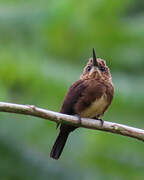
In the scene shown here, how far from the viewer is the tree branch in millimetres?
4965

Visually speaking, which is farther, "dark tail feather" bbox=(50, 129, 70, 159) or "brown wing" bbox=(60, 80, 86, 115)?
"brown wing" bbox=(60, 80, 86, 115)

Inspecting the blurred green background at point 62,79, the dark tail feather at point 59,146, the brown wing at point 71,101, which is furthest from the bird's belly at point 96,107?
the blurred green background at point 62,79

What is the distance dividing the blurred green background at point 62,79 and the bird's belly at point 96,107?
1.50 metres

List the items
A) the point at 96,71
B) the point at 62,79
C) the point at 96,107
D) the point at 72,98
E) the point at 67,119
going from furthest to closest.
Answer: the point at 62,79 → the point at 96,71 → the point at 72,98 → the point at 96,107 → the point at 67,119

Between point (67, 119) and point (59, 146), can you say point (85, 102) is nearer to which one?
point (59, 146)

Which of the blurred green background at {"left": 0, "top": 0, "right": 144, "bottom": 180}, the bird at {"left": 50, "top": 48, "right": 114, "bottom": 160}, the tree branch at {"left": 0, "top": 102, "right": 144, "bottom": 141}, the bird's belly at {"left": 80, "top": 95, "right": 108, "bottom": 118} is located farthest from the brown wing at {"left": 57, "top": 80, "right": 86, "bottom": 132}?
the blurred green background at {"left": 0, "top": 0, "right": 144, "bottom": 180}

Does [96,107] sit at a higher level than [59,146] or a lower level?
higher

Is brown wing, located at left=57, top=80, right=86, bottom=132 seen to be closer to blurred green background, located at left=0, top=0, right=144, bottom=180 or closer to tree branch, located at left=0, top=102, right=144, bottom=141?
tree branch, located at left=0, top=102, right=144, bottom=141

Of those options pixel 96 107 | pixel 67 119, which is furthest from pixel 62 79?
pixel 67 119

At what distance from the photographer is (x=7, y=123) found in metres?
7.78

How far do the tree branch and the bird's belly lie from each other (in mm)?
485

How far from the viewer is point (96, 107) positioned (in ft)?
19.7

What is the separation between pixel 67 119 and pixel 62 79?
2.98 metres

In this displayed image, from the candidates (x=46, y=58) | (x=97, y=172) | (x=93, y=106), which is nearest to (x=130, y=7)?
(x=46, y=58)
